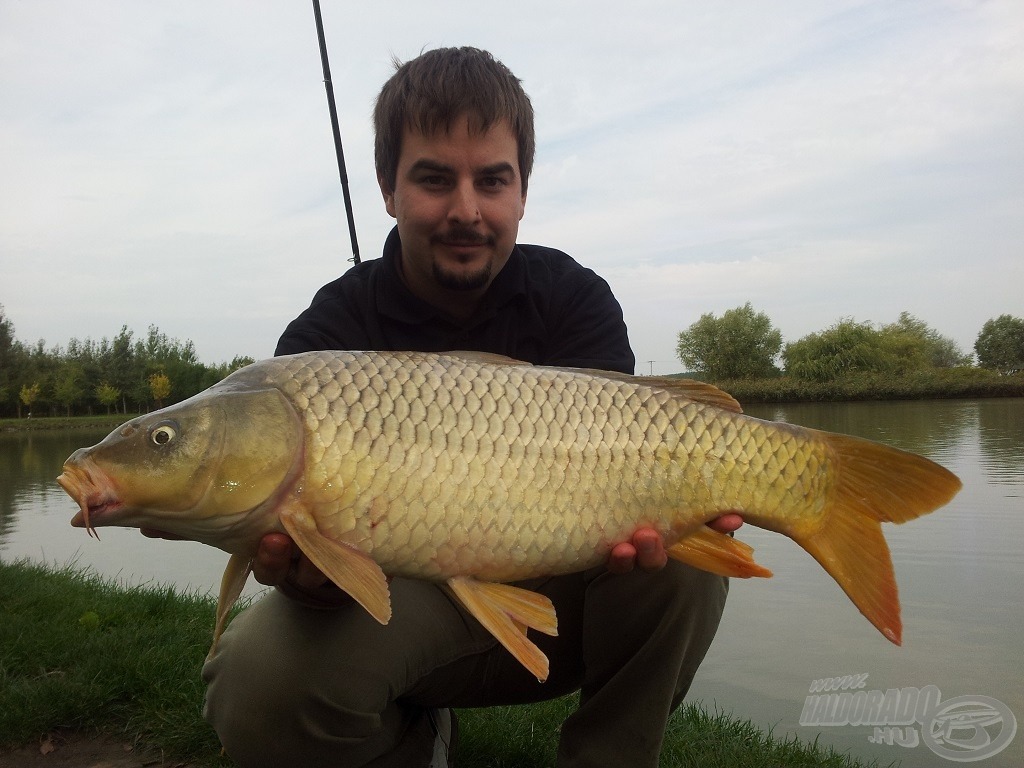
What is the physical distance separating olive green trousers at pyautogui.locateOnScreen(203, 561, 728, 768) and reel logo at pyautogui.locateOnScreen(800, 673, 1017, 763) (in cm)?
143

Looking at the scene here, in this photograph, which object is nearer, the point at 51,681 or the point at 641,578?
the point at 641,578

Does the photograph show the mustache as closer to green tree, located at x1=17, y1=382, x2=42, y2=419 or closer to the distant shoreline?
the distant shoreline

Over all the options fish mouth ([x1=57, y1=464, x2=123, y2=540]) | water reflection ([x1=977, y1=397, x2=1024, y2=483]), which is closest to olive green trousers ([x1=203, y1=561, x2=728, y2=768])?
fish mouth ([x1=57, y1=464, x2=123, y2=540])

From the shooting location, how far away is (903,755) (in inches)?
94.0

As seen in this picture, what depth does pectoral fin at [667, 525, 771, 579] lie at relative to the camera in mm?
1292

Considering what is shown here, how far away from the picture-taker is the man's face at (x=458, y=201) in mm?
1764

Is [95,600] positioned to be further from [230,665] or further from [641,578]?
[641,578]

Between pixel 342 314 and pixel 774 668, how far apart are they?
92.9 inches

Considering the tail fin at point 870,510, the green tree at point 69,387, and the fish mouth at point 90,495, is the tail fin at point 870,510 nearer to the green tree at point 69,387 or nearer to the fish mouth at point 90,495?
the fish mouth at point 90,495

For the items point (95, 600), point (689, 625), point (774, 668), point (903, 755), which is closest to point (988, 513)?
point (774, 668)

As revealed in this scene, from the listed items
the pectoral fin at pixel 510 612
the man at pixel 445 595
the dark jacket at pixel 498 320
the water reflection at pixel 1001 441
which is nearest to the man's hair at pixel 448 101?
the man at pixel 445 595

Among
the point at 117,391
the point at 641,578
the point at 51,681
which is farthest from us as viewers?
A: the point at 117,391

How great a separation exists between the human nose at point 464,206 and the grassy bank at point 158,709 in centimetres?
122

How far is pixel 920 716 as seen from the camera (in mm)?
2707
